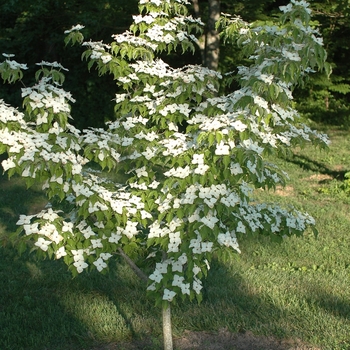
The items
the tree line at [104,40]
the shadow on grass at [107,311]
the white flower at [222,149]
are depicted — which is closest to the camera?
the white flower at [222,149]

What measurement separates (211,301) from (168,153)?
197 cm

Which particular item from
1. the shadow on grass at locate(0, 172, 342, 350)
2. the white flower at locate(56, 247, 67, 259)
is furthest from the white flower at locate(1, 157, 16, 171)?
the shadow on grass at locate(0, 172, 342, 350)

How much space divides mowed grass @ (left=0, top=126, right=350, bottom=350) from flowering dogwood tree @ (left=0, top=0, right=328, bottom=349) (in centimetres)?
94

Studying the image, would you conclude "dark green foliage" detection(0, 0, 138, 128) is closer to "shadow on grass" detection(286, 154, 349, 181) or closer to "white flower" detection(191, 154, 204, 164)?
"shadow on grass" detection(286, 154, 349, 181)

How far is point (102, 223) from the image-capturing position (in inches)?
Answer: 114

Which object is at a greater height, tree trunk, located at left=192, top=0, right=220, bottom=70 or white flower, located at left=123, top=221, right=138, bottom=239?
tree trunk, located at left=192, top=0, right=220, bottom=70

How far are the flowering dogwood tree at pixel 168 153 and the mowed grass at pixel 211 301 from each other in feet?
3.08

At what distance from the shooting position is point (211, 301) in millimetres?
4379

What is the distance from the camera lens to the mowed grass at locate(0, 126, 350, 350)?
3.92m

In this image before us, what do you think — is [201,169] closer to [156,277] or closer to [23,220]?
[156,277]

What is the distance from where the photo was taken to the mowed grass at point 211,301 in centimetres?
392

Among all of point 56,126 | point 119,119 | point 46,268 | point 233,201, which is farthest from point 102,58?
point 46,268

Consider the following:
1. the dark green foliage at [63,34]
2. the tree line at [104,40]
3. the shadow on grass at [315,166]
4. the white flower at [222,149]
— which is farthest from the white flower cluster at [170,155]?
the dark green foliage at [63,34]

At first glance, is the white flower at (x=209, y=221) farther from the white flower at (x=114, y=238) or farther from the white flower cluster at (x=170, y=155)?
the white flower at (x=114, y=238)
